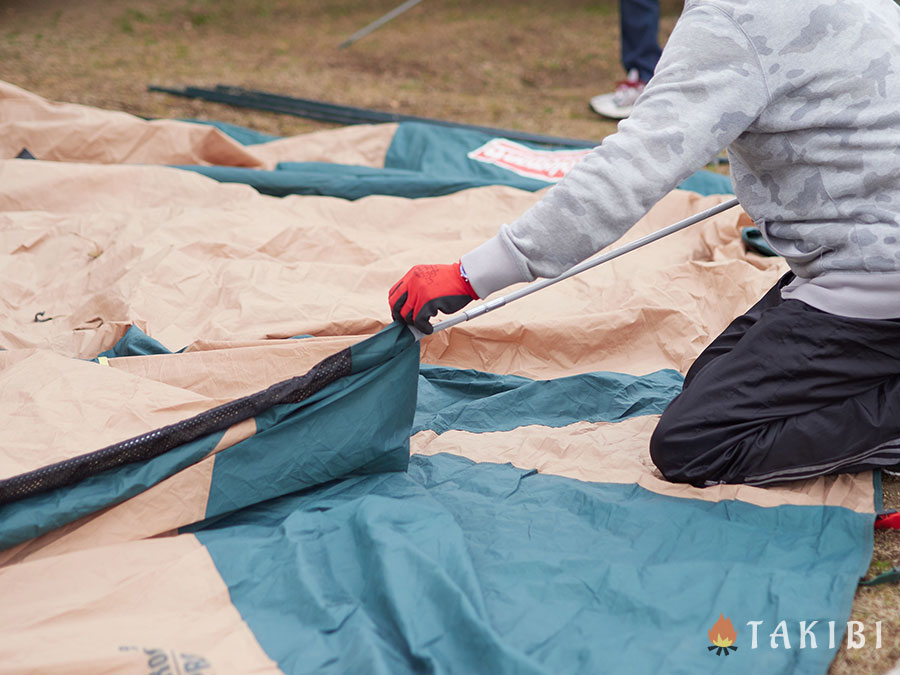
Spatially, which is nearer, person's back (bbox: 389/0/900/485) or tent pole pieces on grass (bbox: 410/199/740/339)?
person's back (bbox: 389/0/900/485)

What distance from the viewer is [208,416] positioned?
1.37 meters

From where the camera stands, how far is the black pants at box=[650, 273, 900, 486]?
1478mm

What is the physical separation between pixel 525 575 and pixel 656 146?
677 millimetres

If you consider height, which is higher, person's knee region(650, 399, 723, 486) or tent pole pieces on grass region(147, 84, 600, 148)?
person's knee region(650, 399, 723, 486)

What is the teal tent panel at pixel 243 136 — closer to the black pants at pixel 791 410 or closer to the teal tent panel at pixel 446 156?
the teal tent panel at pixel 446 156

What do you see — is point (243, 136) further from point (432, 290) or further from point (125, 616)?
point (125, 616)

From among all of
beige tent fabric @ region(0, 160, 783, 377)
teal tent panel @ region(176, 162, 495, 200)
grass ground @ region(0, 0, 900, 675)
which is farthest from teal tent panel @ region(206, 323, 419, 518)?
grass ground @ region(0, 0, 900, 675)

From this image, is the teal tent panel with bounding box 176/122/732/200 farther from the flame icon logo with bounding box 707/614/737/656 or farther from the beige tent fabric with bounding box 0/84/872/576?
the flame icon logo with bounding box 707/614/737/656

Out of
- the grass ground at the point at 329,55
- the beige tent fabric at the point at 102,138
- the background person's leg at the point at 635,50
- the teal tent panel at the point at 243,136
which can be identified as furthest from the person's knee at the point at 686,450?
the background person's leg at the point at 635,50

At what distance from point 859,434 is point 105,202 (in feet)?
6.84

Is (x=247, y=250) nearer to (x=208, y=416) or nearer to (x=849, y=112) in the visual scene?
(x=208, y=416)

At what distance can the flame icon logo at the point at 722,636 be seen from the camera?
118cm

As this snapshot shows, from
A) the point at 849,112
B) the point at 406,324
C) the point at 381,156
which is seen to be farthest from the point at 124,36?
the point at 849,112

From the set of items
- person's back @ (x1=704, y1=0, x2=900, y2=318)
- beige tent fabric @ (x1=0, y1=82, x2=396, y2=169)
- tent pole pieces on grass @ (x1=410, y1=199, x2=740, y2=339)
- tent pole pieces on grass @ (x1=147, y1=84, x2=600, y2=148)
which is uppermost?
person's back @ (x1=704, y1=0, x2=900, y2=318)
